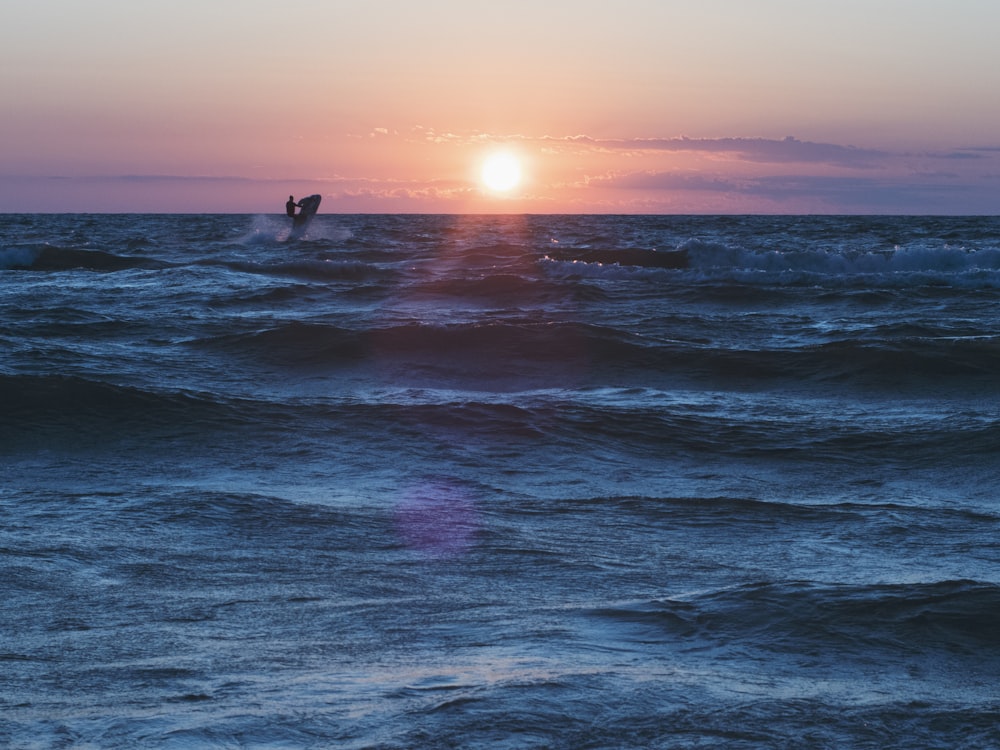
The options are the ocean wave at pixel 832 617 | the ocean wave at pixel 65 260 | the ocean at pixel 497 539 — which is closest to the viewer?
the ocean at pixel 497 539

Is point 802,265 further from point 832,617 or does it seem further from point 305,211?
point 832,617

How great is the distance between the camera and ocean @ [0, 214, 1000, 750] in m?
3.23

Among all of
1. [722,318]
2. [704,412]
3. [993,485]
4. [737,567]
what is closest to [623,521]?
[737,567]

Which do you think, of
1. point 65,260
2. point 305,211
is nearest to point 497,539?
point 65,260

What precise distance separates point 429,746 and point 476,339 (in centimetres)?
1092

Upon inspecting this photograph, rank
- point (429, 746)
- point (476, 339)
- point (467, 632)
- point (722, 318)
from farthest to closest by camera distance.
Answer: point (722, 318), point (476, 339), point (467, 632), point (429, 746)

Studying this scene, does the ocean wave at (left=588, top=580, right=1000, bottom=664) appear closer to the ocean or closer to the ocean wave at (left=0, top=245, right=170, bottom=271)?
the ocean

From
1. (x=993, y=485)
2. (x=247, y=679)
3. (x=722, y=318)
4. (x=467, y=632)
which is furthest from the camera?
(x=722, y=318)

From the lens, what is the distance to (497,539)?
5402 millimetres

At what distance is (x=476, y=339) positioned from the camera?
45.2 ft

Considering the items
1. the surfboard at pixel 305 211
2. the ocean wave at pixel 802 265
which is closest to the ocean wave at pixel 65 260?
the ocean wave at pixel 802 265

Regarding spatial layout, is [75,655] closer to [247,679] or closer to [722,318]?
[247,679]

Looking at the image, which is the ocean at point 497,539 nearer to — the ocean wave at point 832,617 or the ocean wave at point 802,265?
the ocean wave at point 832,617

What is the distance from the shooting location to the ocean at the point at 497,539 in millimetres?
3232
